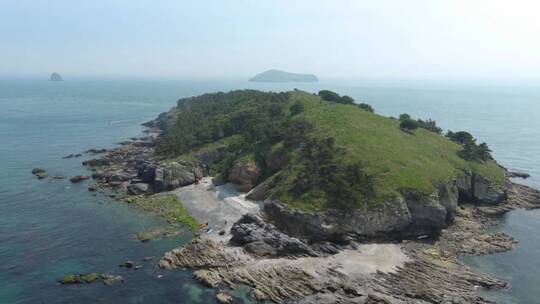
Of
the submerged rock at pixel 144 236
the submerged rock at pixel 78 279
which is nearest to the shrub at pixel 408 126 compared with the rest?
the submerged rock at pixel 144 236

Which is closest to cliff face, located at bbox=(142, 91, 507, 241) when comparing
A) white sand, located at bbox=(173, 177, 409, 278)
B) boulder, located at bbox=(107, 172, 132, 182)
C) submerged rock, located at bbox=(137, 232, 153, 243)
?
white sand, located at bbox=(173, 177, 409, 278)

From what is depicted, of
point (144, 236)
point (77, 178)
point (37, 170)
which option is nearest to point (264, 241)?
point (144, 236)

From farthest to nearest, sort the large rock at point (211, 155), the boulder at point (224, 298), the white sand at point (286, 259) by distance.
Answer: the large rock at point (211, 155), the white sand at point (286, 259), the boulder at point (224, 298)

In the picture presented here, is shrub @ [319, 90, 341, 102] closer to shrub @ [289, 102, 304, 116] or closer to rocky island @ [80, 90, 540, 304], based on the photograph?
shrub @ [289, 102, 304, 116]

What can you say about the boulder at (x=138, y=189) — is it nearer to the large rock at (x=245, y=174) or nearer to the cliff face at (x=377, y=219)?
the large rock at (x=245, y=174)

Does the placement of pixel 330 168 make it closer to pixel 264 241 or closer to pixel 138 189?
pixel 264 241

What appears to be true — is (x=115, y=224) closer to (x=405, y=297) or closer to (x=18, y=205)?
(x=18, y=205)
